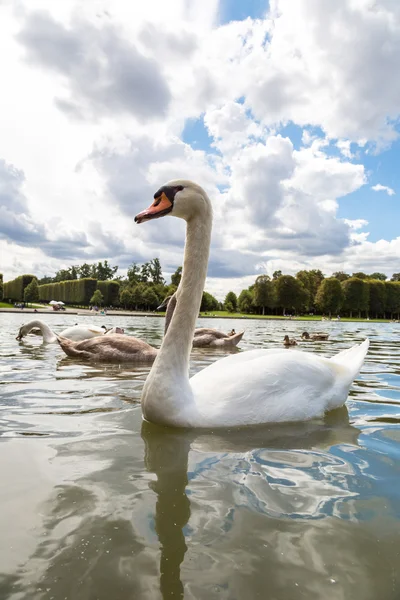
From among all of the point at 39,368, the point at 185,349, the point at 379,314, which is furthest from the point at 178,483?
the point at 379,314

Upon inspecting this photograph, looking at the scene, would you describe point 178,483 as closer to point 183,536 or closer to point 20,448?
point 183,536

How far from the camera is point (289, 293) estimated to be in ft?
286

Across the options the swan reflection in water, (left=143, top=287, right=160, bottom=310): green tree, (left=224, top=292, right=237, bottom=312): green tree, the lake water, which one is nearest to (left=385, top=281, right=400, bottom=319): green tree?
(left=224, top=292, right=237, bottom=312): green tree

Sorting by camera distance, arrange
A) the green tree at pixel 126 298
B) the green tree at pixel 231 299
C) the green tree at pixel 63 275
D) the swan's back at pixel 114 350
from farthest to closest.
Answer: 1. the green tree at pixel 63 275
2. the green tree at pixel 231 299
3. the green tree at pixel 126 298
4. the swan's back at pixel 114 350

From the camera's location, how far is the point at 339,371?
449 centimetres

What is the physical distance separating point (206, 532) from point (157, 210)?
2.66 m

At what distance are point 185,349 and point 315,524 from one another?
1.97 meters

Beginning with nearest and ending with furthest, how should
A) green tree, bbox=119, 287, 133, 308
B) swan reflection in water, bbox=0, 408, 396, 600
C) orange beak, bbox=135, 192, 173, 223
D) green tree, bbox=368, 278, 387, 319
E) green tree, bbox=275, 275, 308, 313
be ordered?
1. swan reflection in water, bbox=0, 408, 396, 600
2. orange beak, bbox=135, 192, 173, 223
3. green tree, bbox=275, 275, 308, 313
4. green tree, bbox=119, 287, 133, 308
5. green tree, bbox=368, 278, 387, 319

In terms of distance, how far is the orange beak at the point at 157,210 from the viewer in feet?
12.5

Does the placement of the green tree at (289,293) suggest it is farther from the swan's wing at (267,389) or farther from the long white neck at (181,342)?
the long white neck at (181,342)

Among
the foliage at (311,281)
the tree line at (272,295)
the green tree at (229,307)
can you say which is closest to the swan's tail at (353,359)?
the tree line at (272,295)

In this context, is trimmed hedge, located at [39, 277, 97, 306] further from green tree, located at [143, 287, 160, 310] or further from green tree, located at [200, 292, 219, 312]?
green tree, located at [200, 292, 219, 312]

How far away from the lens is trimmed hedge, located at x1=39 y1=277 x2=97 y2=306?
87.6 meters

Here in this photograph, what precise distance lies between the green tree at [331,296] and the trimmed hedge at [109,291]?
42198mm
